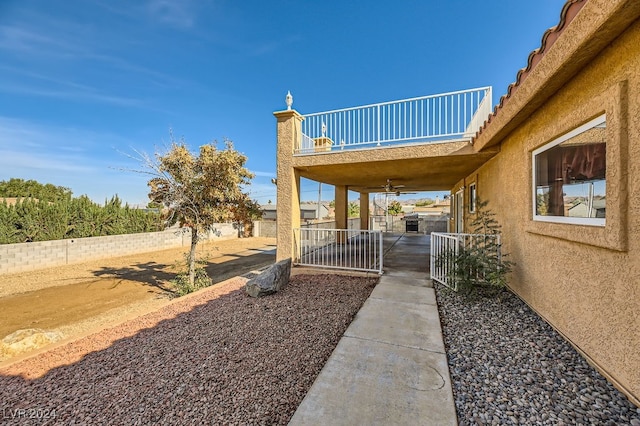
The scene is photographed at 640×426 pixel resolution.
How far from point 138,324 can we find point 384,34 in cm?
1125

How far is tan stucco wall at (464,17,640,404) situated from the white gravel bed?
187 mm

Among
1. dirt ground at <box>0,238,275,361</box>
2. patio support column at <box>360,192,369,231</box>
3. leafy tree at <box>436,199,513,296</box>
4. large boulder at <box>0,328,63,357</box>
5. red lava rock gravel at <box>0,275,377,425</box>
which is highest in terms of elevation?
patio support column at <box>360,192,369,231</box>

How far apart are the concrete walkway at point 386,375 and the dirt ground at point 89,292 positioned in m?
4.22

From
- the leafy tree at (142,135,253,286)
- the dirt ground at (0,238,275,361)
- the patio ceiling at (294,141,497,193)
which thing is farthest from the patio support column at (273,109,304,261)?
the dirt ground at (0,238,275,361)

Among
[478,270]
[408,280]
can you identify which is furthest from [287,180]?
[478,270]

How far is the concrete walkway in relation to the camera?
2.16 metres

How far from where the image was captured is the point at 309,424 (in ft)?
6.75

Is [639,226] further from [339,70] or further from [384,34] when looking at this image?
[339,70]

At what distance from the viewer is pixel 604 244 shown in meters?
2.53

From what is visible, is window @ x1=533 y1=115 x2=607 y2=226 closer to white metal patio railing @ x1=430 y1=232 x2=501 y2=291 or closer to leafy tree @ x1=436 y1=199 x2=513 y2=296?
leafy tree @ x1=436 y1=199 x2=513 y2=296

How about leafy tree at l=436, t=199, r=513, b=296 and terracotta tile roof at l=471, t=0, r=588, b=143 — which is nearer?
terracotta tile roof at l=471, t=0, r=588, b=143

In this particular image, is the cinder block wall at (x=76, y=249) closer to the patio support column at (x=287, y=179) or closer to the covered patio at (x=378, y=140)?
the patio support column at (x=287, y=179)

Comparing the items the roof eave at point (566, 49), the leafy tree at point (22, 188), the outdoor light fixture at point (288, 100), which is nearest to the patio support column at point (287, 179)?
the outdoor light fixture at point (288, 100)

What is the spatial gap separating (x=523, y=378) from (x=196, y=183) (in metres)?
7.54
